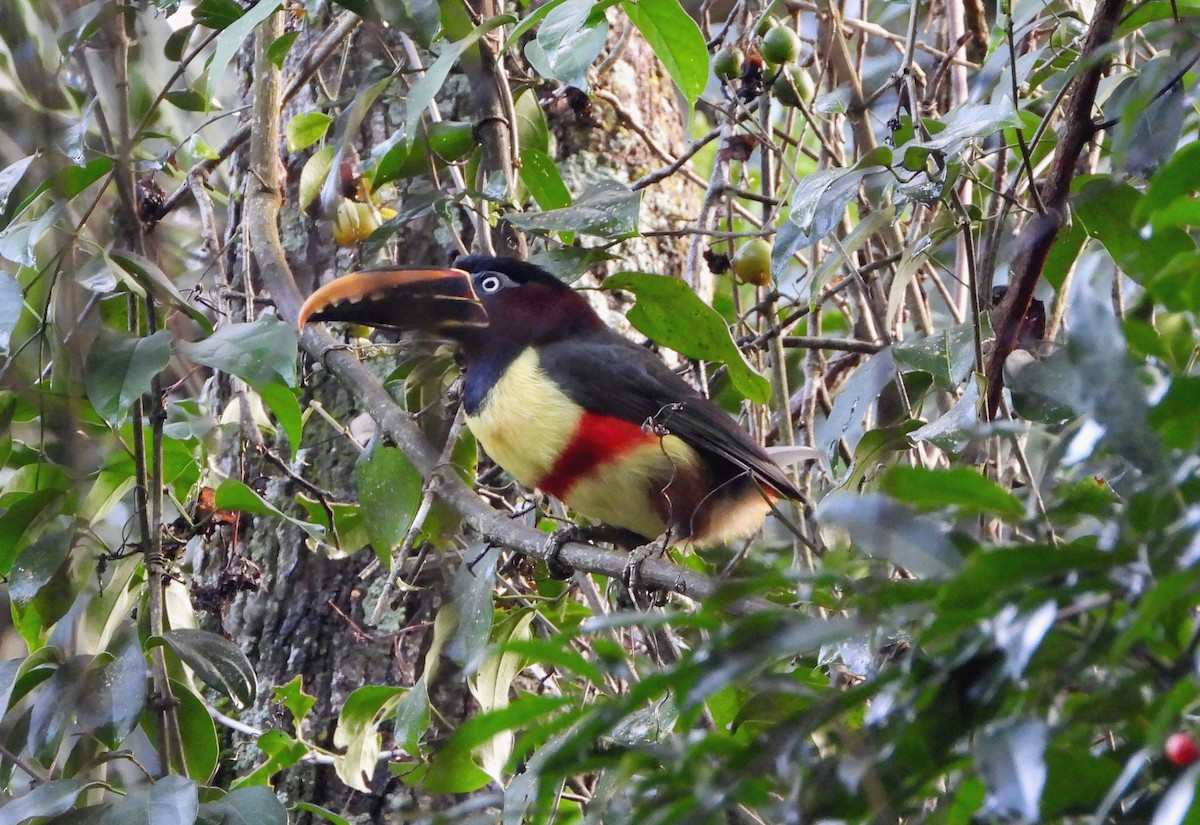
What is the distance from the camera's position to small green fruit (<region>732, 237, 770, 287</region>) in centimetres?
298

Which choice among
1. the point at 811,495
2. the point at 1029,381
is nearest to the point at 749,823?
the point at 1029,381

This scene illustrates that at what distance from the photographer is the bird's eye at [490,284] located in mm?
3168

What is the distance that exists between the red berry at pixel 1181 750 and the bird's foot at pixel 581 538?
1663mm

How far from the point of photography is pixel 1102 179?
2084mm

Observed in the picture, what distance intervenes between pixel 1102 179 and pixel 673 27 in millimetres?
826

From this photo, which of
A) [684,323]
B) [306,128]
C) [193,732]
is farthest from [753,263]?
[193,732]

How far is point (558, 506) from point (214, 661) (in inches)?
47.9

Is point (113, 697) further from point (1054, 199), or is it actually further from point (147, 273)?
point (1054, 199)

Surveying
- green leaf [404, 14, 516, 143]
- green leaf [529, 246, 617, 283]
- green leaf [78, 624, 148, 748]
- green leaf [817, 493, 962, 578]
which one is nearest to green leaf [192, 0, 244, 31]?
green leaf [404, 14, 516, 143]

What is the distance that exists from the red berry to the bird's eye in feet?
8.01

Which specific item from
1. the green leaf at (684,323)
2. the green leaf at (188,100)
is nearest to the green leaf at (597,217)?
the green leaf at (684,323)

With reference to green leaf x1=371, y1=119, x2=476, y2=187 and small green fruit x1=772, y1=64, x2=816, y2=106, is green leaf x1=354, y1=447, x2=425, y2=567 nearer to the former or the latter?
green leaf x1=371, y1=119, x2=476, y2=187

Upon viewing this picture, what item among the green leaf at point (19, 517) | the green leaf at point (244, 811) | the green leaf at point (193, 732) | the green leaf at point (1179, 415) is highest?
the green leaf at point (1179, 415)

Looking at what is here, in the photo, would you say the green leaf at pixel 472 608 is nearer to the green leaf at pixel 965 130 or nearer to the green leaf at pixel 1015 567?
the green leaf at pixel 965 130
